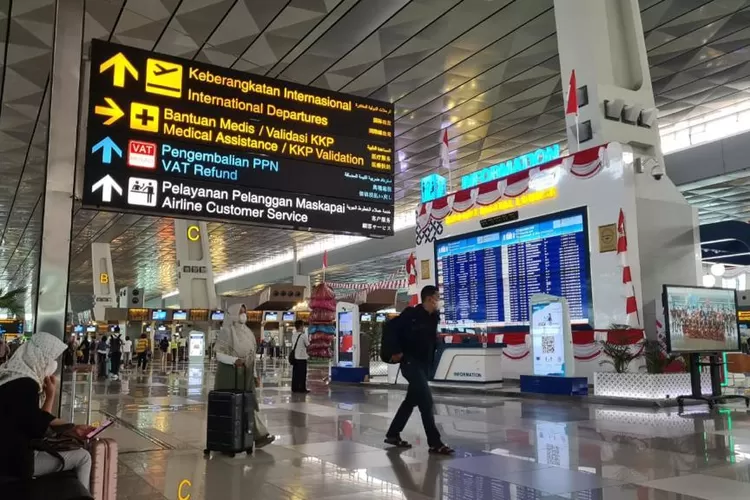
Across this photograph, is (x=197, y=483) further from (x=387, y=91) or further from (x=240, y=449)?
(x=387, y=91)

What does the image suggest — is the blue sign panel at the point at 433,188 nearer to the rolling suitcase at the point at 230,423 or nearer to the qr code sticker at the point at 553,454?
the qr code sticker at the point at 553,454

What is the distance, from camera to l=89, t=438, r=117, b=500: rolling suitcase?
132 inches

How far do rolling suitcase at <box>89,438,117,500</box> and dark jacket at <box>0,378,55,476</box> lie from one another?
1.27ft

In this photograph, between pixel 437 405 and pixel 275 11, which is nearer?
pixel 437 405

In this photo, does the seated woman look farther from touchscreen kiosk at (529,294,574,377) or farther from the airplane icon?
touchscreen kiosk at (529,294,574,377)

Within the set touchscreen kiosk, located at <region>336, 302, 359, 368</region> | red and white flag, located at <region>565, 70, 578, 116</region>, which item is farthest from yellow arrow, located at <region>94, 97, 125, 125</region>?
touchscreen kiosk, located at <region>336, 302, 359, 368</region>

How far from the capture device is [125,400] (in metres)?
12.3

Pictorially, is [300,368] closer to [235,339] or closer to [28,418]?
[235,339]

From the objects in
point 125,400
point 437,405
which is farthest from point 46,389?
point 125,400

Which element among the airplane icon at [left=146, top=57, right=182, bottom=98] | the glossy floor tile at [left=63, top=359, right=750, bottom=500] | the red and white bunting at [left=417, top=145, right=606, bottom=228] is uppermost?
the red and white bunting at [left=417, top=145, right=606, bottom=228]

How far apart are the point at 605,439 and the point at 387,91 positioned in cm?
1261

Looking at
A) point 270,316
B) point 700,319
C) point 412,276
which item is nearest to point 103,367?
point 412,276

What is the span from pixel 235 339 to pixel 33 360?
341cm

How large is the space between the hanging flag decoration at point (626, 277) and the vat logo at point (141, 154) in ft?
27.4
